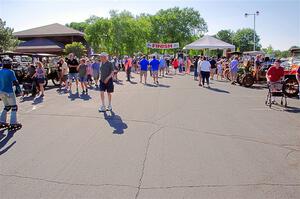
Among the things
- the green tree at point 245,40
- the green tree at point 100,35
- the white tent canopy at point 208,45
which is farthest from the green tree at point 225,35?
the white tent canopy at point 208,45

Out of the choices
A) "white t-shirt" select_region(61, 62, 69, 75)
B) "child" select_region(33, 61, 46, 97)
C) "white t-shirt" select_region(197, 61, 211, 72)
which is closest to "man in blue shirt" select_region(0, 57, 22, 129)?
"child" select_region(33, 61, 46, 97)

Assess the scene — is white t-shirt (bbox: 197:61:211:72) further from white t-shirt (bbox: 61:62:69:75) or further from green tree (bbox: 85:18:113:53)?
green tree (bbox: 85:18:113:53)

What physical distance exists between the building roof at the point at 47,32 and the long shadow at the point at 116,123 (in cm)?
4383

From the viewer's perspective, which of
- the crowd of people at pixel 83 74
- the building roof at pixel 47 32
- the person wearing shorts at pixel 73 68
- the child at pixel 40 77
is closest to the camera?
the crowd of people at pixel 83 74

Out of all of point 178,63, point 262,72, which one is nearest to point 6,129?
point 262,72

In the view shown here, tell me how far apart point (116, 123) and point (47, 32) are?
4688 centimetres

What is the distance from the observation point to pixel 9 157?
5840 millimetres

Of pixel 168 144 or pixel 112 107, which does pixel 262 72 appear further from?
pixel 168 144

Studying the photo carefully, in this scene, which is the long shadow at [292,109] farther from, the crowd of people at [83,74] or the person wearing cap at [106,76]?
the person wearing cap at [106,76]

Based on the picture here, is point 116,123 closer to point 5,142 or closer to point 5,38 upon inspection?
point 5,142

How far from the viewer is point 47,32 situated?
5162 cm

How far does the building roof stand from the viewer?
166 feet

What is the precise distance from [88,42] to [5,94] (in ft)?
148

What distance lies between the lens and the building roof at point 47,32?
5072 centimetres
